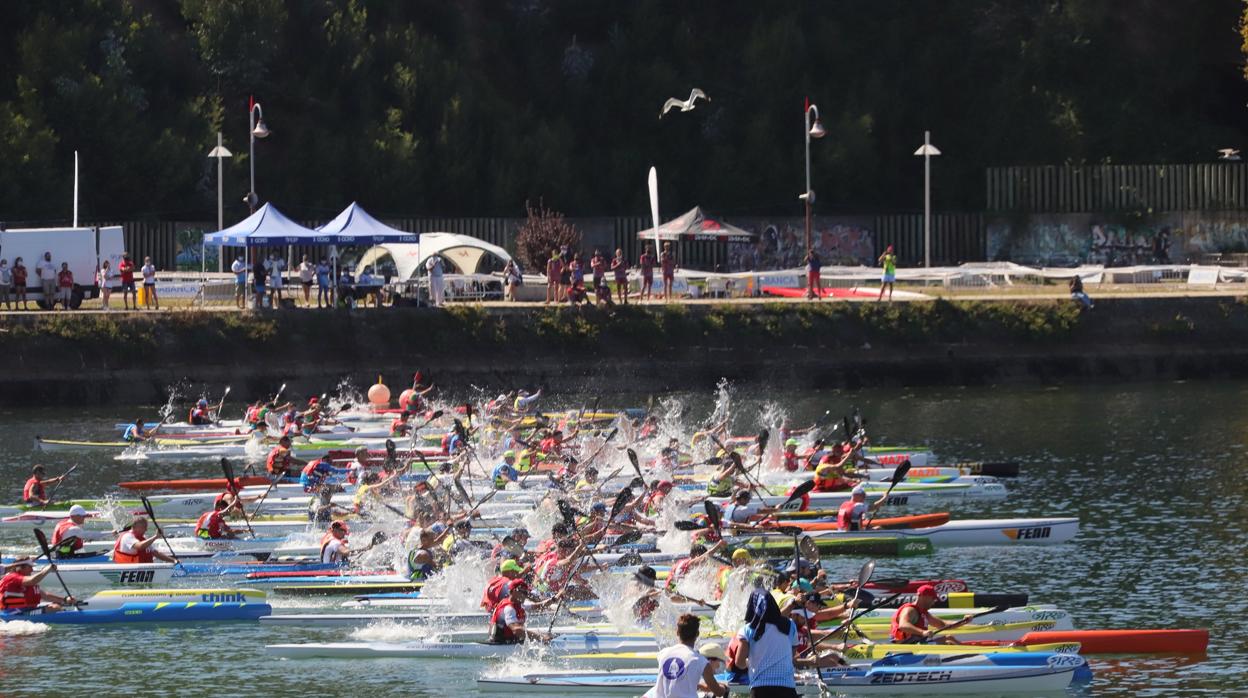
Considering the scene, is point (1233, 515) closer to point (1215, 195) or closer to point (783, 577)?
point (783, 577)

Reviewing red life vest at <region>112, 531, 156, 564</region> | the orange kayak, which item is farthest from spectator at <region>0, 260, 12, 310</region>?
the orange kayak

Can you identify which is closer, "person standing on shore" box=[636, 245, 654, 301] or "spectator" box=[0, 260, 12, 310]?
"spectator" box=[0, 260, 12, 310]

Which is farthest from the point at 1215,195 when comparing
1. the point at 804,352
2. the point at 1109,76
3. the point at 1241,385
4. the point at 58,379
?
the point at 58,379

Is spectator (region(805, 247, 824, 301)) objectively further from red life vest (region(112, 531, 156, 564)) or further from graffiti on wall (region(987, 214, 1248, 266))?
red life vest (region(112, 531, 156, 564))

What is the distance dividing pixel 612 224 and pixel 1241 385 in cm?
2497

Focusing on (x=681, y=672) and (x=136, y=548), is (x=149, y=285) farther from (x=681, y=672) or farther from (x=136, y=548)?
(x=681, y=672)

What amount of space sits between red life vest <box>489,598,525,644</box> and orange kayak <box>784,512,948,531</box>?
27.1 ft

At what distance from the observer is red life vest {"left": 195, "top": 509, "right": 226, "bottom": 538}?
2978 centimetres

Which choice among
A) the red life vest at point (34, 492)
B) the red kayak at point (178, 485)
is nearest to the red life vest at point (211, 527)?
the red life vest at point (34, 492)

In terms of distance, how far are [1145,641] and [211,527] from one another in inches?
576

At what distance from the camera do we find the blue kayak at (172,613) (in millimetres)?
25875

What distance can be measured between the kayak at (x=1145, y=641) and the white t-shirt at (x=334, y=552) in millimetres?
Answer: 11008

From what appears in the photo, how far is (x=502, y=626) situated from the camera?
23.0m

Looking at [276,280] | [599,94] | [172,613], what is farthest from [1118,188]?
[172,613]
